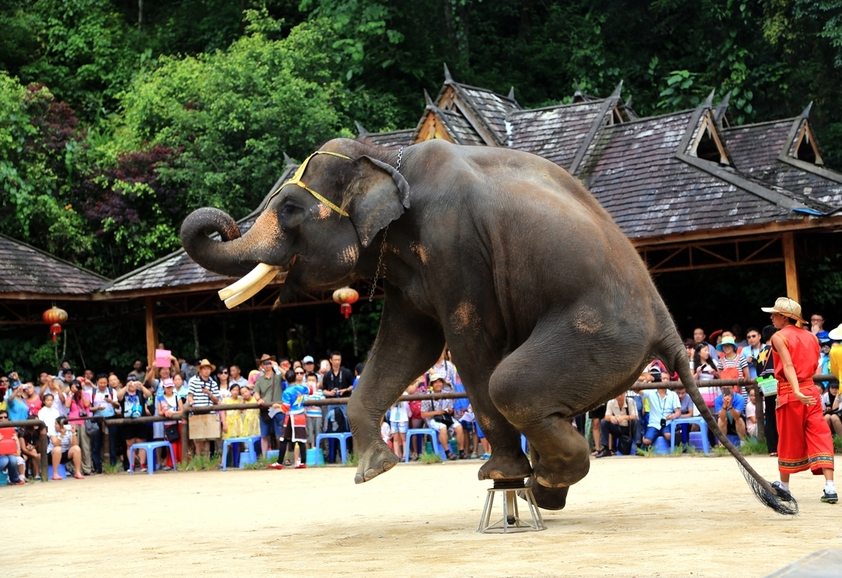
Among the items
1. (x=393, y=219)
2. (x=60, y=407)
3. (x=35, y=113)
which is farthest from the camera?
(x=35, y=113)

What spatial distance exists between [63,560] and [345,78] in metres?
27.1

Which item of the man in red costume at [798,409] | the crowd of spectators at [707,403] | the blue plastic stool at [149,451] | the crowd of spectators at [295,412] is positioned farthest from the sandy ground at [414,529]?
the blue plastic stool at [149,451]

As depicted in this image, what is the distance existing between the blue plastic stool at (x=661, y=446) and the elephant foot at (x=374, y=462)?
29.0ft

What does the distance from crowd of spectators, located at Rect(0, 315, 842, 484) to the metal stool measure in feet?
23.5

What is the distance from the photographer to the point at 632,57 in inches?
1374

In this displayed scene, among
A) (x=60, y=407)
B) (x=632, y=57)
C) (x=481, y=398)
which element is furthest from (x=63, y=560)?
(x=632, y=57)

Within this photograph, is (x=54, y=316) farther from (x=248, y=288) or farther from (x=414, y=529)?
(x=248, y=288)

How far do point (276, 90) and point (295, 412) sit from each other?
13.8 meters

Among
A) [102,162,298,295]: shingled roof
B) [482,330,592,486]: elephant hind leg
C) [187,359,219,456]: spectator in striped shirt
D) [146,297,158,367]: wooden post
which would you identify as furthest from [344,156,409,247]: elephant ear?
[146,297,158,367]: wooden post

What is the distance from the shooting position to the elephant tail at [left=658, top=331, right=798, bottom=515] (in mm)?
7445

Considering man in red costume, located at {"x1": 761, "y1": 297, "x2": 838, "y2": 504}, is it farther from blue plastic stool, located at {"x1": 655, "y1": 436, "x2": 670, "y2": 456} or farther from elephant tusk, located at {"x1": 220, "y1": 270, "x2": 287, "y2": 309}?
blue plastic stool, located at {"x1": 655, "y1": 436, "x2": 670, "y2": 456}

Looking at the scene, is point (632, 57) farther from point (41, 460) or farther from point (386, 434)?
point (41, 460)

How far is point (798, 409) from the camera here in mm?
9359

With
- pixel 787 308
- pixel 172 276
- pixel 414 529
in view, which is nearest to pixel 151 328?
pixel 172 276
